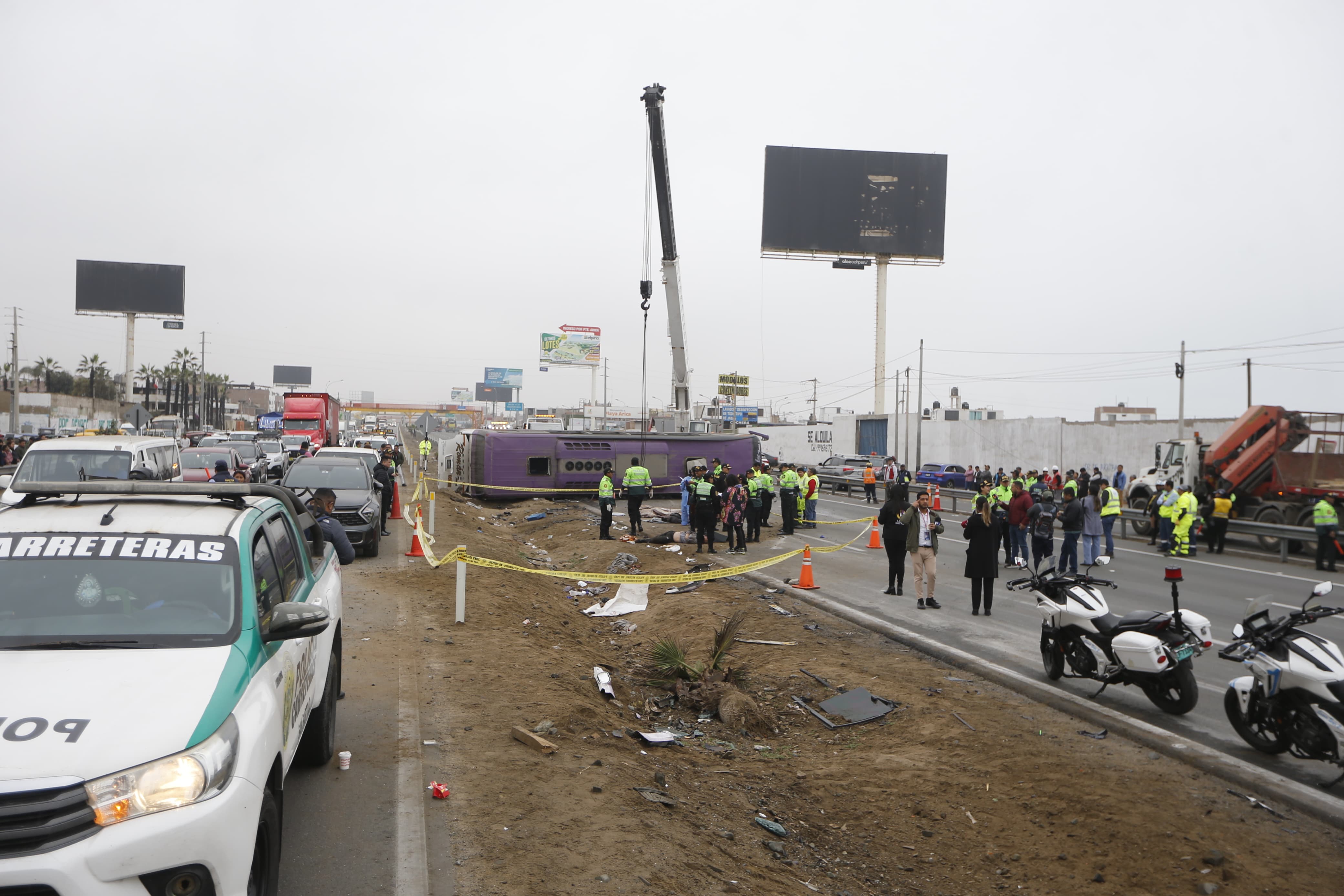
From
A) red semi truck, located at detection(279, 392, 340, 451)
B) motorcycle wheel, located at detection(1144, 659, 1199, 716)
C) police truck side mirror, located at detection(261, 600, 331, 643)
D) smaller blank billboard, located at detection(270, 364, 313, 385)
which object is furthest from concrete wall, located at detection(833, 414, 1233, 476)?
smaller blank billboard, located at detection(270, 364, 313, 385)

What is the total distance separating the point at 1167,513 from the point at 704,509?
417 inches

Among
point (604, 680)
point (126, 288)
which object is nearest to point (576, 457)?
point (604, 680)

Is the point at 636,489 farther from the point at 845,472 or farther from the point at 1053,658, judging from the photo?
the point at 845,472

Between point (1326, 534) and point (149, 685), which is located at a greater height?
point (149, 685)

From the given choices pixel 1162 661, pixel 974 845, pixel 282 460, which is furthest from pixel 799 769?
pixel 282 460

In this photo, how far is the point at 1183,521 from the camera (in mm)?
20875

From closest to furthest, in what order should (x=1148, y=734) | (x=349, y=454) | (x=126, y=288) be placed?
(x=1148, y=734), (x=349, y=454), (x=126, y=288)

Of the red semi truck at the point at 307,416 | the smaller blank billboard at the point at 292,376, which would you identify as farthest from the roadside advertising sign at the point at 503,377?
the red semi truck at the point at 307,416

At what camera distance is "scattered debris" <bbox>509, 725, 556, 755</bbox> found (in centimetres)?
668

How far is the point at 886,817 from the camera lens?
21.1 feet

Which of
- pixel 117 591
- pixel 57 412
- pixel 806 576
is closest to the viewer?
pixel 117 591

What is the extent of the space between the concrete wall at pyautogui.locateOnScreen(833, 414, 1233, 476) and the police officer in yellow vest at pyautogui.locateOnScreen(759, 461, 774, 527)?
21.7m

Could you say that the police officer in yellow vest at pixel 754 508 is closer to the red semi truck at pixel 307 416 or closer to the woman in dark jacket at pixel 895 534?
the woman in dark jacket at pixel 895 534

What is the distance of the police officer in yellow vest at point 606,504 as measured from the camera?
71.4 feet
